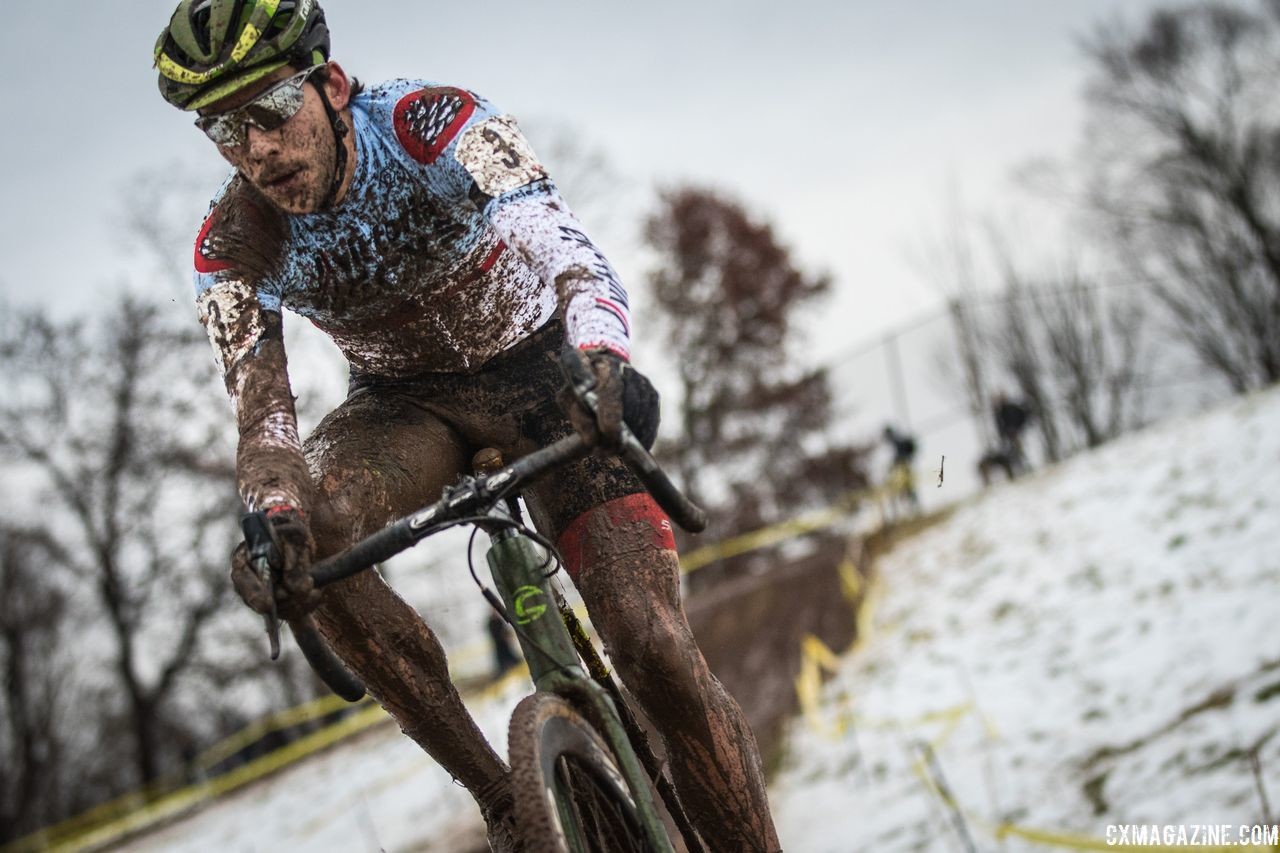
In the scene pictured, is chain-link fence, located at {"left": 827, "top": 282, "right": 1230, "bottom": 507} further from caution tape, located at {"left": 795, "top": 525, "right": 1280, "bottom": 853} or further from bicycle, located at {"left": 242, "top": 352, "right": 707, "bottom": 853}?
bicycle, located at {"left": 242, "top": 352, "right": 707, "bottom": 853}

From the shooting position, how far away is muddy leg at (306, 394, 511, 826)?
2816 mm

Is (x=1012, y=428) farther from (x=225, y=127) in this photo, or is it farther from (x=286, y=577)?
(x=286, y=577)

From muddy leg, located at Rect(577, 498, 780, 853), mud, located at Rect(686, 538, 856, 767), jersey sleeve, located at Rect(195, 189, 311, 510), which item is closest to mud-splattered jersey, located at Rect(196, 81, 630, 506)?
jersey sleeve, located at Rect(195, 189, 311, 510)

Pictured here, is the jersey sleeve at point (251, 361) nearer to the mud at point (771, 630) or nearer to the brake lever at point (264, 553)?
the brake lever at point (264, 553)

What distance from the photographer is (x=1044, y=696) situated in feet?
30.2

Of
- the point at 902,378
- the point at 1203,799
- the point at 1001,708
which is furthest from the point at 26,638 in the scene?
the point at 1203,799

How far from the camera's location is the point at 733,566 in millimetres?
20469

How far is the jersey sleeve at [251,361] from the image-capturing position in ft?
8.82

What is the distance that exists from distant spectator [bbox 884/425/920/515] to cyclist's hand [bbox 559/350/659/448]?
16.9 meters

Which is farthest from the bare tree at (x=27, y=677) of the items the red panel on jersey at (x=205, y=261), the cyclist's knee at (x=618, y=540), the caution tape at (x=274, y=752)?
the cyclist's knee at (x=618, y=540)

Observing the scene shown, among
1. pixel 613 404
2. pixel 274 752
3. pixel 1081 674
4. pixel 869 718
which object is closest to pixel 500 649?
pixel 274 752

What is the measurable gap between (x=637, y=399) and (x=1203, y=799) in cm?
513

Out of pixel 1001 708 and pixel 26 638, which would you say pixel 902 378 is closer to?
pixel 1001 708

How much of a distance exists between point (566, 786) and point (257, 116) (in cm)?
180
